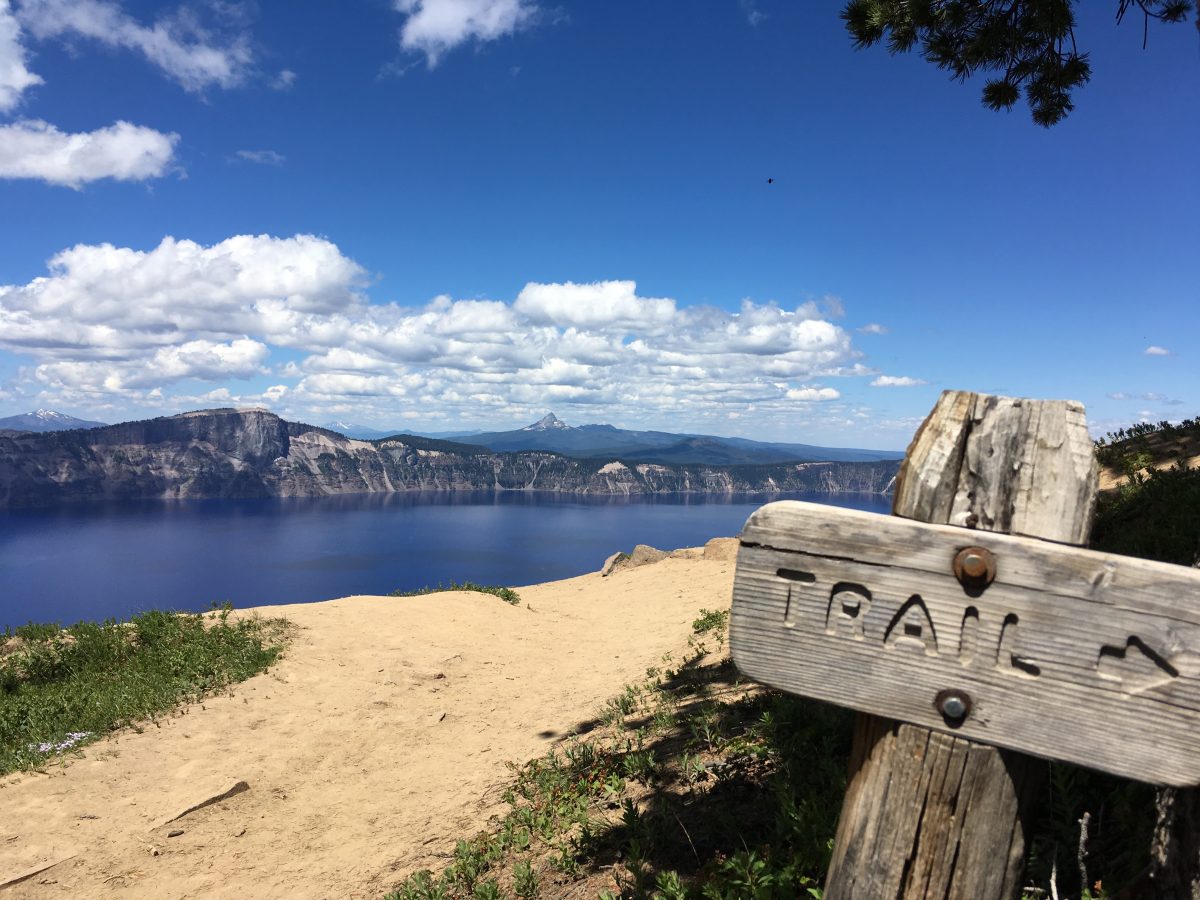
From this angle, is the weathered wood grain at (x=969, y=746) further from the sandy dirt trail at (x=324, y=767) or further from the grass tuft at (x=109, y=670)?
the grass tuft at (x=109, y=670)

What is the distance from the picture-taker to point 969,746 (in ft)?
5.22

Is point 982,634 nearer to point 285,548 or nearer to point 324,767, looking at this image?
point 324,767

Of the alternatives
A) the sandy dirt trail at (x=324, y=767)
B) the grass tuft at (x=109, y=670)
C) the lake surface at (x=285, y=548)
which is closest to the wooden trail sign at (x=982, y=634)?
the sandy dirt trail at (x=324, y=767)

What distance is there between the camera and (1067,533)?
1503 mm

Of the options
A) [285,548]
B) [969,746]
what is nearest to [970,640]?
[969,746]

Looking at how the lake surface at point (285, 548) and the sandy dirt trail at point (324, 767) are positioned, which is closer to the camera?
the sandy dirt trail at point (324, 767)

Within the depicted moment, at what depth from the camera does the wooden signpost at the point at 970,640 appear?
4.76 ft

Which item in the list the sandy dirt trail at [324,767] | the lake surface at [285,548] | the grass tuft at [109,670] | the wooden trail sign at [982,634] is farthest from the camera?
the lake surface at [285,548]

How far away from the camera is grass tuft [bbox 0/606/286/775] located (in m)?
9.49

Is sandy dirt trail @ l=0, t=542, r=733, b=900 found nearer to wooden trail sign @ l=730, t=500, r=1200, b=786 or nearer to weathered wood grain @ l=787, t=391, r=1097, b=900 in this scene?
weathered wood grain @ l=787, t=391, r=1097, b=900

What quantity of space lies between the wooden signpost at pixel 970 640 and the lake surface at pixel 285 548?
3537 centimetres

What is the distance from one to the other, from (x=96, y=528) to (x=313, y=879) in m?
160

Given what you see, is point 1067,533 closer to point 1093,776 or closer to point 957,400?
point 957,400

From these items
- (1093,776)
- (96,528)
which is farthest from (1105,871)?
(96,528)
